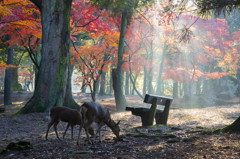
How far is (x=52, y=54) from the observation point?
34.6 ft

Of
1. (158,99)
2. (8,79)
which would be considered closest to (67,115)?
(158,99)

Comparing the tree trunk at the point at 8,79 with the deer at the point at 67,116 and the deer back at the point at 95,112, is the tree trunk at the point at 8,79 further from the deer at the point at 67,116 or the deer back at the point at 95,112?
the deer back at the point at 95,112

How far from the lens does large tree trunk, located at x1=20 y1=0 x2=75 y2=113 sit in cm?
1048

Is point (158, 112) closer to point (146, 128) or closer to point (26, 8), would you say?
point (146, 128)

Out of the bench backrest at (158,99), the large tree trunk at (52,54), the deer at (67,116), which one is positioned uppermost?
the large tree trunk at (52,54)

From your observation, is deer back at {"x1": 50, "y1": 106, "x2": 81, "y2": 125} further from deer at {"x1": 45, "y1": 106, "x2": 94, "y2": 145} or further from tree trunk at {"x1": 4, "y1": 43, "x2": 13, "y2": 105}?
tree trunk at {"x1": 4, "y1": 43, "x2": 13, "y2": 105}

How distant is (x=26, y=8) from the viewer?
45.6ft

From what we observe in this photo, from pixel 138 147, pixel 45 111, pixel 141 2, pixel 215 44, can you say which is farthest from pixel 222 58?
pixel 138 147

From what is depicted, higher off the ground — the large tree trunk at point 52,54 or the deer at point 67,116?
the large tree trunk at point 52,54

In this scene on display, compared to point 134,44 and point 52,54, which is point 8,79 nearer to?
point 52,54

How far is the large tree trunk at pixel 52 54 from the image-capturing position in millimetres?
10477

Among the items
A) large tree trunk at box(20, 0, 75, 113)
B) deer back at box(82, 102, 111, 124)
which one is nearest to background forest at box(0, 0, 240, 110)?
large tree trunk at box(20, 0, 75, 113)

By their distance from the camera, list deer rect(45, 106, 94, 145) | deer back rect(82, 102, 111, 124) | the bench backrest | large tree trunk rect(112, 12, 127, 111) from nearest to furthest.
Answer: deer back rect(82, 102, 111, 124) → deer rect(45, 106, 94, 145) → the bench backrest → large tree trunk rect(112, 12, 127, 111)

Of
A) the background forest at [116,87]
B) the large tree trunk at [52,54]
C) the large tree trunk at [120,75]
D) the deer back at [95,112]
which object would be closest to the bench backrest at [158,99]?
the background forest at [116,87]
